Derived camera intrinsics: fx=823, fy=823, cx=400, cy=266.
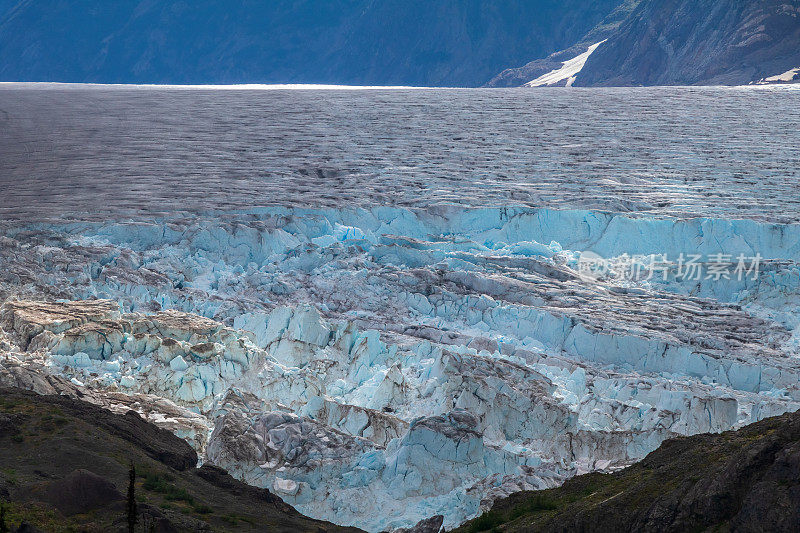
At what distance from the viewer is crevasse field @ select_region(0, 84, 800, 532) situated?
39.6 ft

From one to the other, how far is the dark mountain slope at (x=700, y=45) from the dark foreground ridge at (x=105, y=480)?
6405cm

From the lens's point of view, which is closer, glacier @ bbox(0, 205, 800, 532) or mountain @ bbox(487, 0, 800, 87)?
glacier @ bbox(0, 205, 800, 532)

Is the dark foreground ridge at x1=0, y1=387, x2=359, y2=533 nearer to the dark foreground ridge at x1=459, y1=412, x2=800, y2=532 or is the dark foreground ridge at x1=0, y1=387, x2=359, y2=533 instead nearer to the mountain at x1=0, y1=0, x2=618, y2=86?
the dark foreground ridge at x1=459, y1=412, x2=800, y2=532

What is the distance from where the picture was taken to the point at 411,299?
56.7 feet

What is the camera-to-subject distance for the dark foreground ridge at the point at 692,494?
20.1 ft

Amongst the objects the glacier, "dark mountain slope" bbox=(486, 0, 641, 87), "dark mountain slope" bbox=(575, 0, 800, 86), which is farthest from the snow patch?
the glacier

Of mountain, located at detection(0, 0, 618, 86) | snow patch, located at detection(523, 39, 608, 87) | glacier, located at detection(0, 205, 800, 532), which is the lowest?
glacier, located at detection(0, 205, 800, 532)

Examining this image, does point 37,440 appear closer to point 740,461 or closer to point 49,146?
point 740,461

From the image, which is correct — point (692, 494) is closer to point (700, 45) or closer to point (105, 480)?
point (105, 480)

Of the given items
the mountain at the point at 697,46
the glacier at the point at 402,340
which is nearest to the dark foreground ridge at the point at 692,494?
the glacier at the point at 402,340

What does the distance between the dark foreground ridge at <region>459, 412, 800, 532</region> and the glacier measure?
1.96 meters

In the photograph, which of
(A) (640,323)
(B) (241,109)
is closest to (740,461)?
(A) (640,323)

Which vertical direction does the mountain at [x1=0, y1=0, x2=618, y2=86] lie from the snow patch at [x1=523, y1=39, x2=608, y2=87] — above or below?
above

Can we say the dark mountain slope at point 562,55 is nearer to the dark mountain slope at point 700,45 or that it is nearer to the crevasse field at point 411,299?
the dark mountain slope at point 700,45
